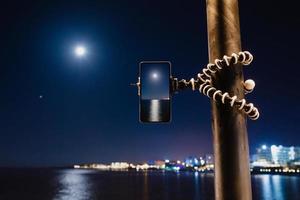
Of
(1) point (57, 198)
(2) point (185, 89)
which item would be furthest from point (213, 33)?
(1) point (57, 198)

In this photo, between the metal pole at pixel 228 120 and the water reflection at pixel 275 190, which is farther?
the water reflection at pixel 275 190

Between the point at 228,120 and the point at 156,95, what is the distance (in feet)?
2.37

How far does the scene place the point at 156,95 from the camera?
8.90ft

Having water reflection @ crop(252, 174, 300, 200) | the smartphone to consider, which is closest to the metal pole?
the smartphone

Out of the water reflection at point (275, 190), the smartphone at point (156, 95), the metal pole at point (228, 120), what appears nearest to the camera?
the metal pole at point (228, 120)

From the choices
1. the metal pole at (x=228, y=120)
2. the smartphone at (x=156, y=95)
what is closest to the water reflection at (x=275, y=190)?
the smartphone at (x=156, y=95)

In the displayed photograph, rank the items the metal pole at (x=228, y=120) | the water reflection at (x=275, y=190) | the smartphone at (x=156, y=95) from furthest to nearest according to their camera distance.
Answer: the water reflection at (x=275, y=190), the smartphone at (x=156, y=95), the metal pole at (x=228, y=120)

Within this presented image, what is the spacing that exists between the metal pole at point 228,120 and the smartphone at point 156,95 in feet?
1.57

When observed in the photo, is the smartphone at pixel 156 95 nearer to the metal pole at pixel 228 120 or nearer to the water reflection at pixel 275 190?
the metal pole at pixel 228 120

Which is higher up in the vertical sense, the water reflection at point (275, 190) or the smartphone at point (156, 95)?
the smartphone at point (156, 95)

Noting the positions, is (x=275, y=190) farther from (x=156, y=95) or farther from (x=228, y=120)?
(x=228, y=120)

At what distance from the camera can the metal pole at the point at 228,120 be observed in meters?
2.10

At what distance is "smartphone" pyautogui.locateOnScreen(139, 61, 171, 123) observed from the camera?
2.71m

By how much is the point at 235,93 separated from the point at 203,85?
0.22 m
